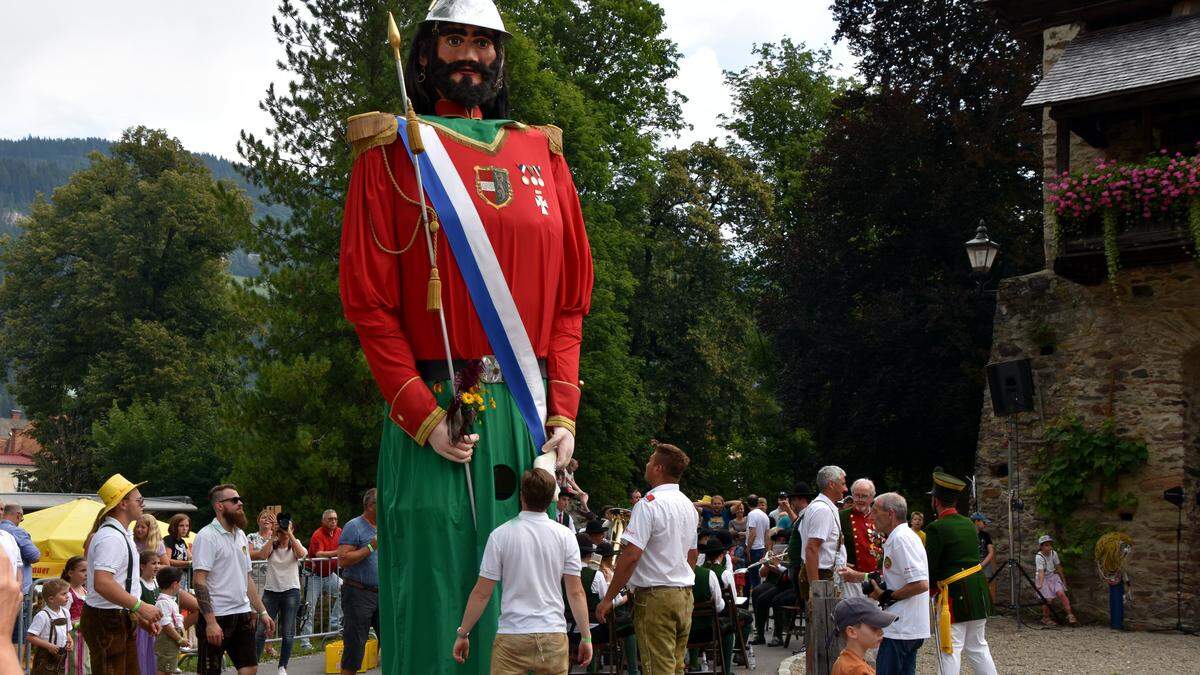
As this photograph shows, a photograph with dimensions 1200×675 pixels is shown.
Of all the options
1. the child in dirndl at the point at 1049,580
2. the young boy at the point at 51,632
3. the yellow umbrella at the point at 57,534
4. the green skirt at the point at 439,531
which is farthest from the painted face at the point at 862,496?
the yellow umbrella at the point at 57,534

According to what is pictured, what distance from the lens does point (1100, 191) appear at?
18.9 meters

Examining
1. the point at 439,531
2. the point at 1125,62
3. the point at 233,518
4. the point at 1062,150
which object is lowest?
the point at 233,518

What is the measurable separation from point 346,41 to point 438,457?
67.7ft

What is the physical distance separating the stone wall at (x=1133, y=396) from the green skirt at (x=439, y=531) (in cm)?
1528

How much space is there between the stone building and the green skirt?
14.7 meters

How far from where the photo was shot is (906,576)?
30.5 feet

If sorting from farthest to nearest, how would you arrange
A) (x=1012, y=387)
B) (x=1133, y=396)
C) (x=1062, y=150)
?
(x=1012, y=387), (x=1062, y=150), (x=1133, y=396)

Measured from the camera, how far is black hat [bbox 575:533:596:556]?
12373 mm

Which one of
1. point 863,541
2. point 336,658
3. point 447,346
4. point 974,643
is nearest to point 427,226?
point 447,346

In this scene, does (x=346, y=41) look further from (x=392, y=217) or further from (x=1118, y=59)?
(x=392, y=217)

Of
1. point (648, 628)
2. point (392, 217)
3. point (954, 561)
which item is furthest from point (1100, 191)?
point (392, 217)

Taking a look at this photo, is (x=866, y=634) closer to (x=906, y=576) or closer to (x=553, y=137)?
(x=553, y=137)

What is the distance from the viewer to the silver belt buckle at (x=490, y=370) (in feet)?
20.7

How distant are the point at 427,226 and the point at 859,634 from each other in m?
2.69
